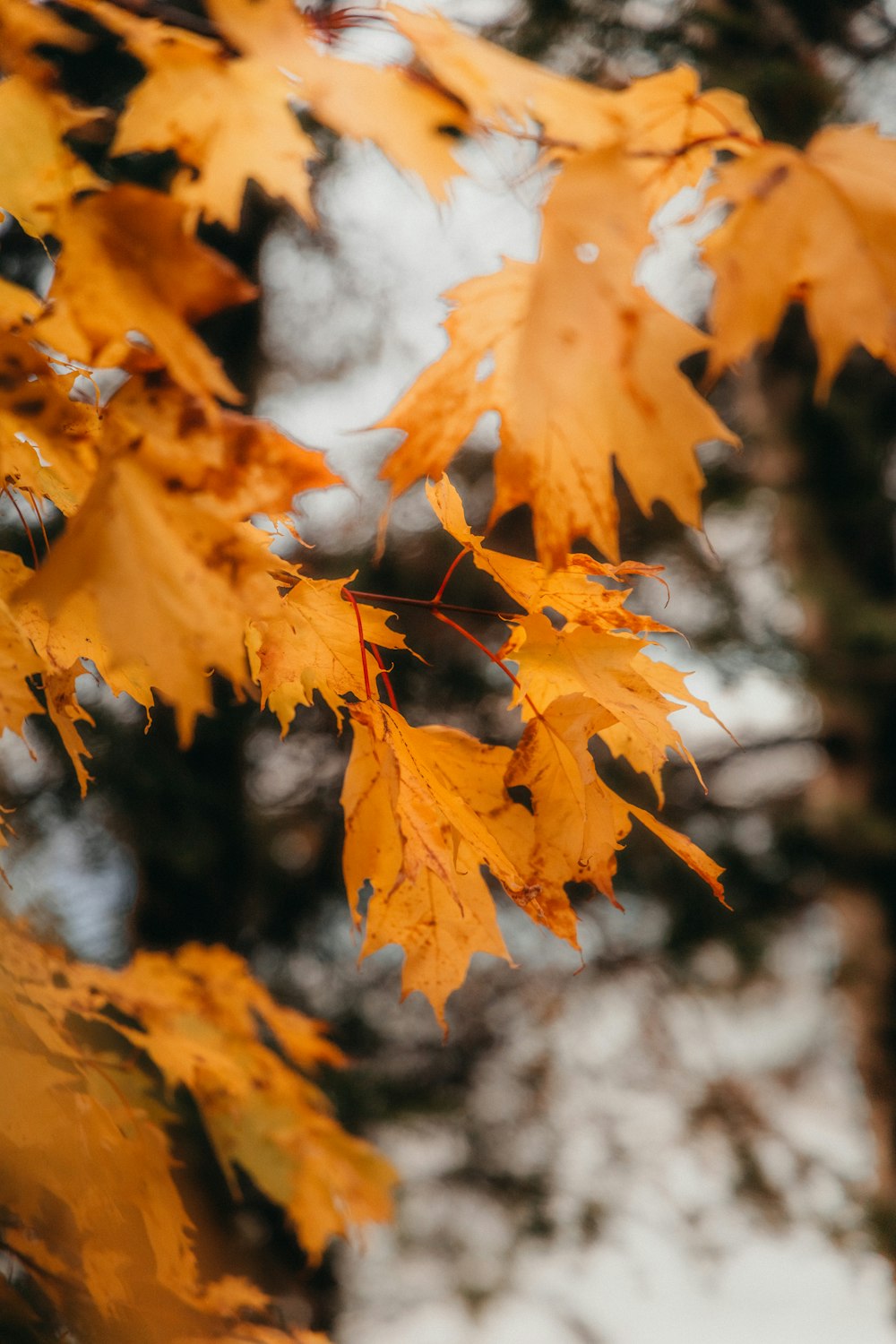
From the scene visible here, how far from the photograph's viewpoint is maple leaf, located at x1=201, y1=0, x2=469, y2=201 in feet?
1.82

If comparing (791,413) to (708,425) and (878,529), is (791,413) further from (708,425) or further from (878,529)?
(708,425)

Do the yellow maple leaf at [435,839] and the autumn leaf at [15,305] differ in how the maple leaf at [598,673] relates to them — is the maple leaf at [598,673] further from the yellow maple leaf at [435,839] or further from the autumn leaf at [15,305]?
the autumn leaf at [15,305]

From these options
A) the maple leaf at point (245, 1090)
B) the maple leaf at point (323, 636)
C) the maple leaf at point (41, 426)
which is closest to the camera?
the maple leaf at point (41, 426)

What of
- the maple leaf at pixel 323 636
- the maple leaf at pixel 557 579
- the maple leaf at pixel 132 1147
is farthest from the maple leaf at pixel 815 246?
the maple leaf at pixel 132 1147

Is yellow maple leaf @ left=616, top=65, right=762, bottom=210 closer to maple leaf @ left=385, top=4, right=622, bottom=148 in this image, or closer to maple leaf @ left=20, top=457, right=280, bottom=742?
maple leaf @ left=385, top=4, right=622, bottom=148

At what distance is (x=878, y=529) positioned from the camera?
2.86m

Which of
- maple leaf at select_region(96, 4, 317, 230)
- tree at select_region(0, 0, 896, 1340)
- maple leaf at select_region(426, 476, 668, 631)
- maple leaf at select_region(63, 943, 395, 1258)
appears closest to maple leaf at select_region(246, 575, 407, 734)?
tree at select_region(0, 0, 896, 1340)

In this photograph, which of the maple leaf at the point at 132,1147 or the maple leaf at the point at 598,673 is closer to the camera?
the maple leaf at the point at 598,673

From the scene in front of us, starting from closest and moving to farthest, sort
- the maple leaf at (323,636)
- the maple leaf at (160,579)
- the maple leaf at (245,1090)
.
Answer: the maple leaf at (160,579) < the maple leaf at (323,636) < the maple leaf at (245,1090)

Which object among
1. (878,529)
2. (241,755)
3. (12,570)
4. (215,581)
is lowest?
(241,755)

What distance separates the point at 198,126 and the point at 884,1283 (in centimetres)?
315

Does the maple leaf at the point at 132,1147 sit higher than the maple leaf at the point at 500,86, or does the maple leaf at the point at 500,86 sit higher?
the maple leaf at the point at 500,86

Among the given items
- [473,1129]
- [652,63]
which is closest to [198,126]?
[652,63]

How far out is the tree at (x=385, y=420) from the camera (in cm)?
55
